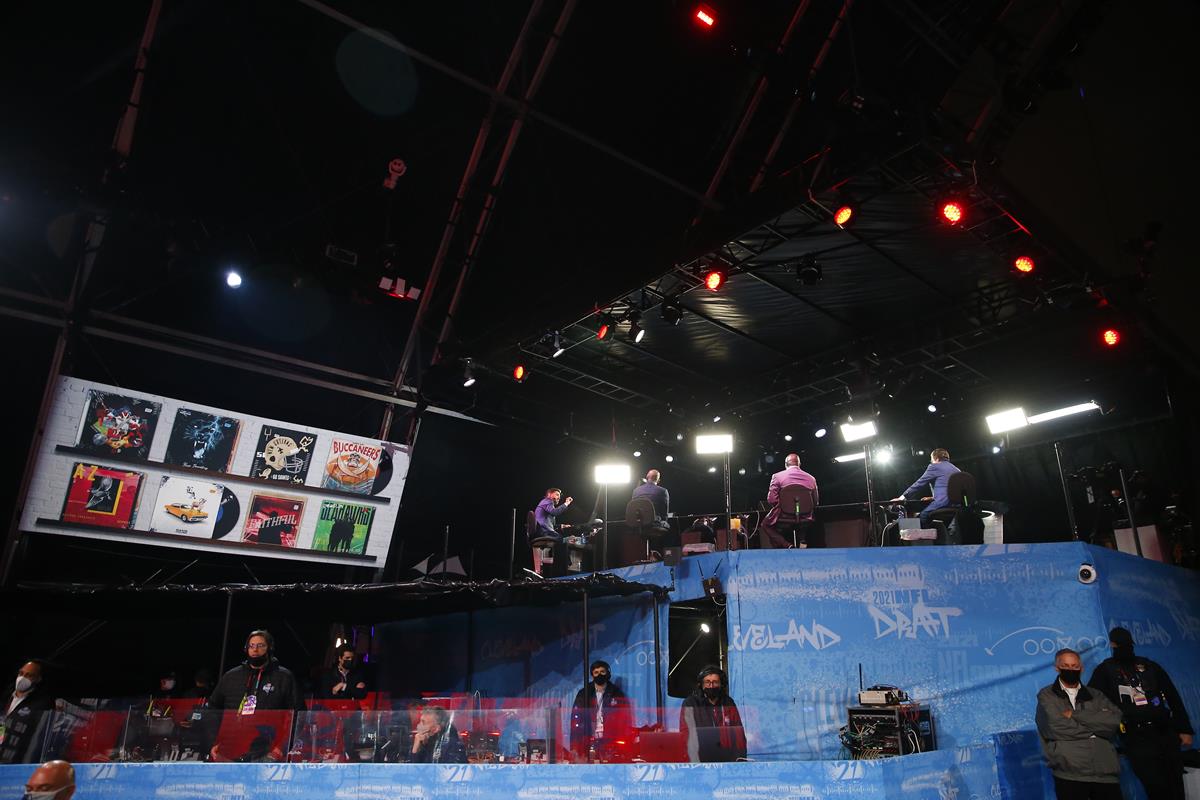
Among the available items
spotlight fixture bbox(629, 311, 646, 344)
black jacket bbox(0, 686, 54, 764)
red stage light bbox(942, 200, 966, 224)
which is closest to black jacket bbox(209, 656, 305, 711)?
black jacket bbox(0, 686, 54, 764)

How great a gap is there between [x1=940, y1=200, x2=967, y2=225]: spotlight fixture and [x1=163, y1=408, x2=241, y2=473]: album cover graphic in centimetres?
947

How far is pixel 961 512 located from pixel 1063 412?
5.46 meters

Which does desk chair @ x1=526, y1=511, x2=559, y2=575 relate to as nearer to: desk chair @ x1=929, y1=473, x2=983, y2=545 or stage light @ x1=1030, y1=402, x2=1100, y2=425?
desk chair @ x1=929, y1=473, x2=983, y2=545

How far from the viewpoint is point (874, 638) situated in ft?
25.0

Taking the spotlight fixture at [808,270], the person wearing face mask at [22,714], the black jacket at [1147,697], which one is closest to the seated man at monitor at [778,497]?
the spotlight fixture at [808,270]

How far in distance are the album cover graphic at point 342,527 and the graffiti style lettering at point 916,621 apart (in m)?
7.63

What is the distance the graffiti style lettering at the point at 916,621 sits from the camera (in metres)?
7.55

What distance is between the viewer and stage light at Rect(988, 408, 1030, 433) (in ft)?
40.7

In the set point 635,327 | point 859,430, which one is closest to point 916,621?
point 635,327

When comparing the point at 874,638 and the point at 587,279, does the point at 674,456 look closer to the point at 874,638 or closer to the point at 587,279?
the point at 587,279

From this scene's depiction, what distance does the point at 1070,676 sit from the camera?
19.1 ft

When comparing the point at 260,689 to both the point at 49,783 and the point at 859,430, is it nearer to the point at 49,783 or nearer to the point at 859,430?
the point at 49,783

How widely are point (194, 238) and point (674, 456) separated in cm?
963

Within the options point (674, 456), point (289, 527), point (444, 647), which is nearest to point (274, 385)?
point (289, 527)
